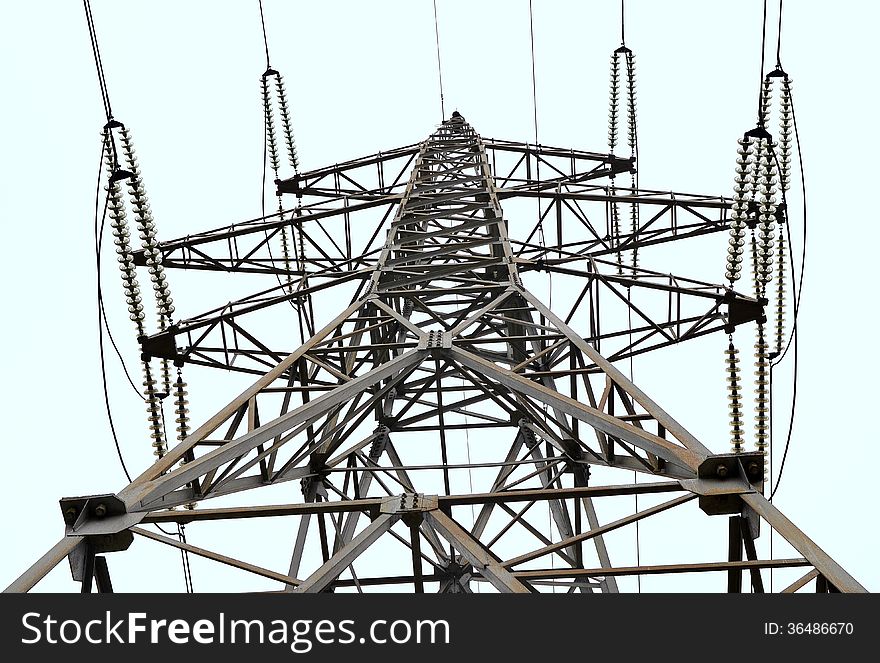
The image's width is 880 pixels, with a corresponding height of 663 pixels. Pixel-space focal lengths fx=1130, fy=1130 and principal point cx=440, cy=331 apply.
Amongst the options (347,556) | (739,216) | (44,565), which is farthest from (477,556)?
(739,216)

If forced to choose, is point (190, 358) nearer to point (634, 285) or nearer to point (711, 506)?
point (634, 285)

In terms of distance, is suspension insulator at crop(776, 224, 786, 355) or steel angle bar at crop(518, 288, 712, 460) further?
suspension insulator at crop(776, 224, 786, 355)

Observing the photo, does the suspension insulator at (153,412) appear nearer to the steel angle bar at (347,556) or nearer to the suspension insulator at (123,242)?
the suspension insulator at (123,242)

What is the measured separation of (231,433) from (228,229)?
22.6 ft

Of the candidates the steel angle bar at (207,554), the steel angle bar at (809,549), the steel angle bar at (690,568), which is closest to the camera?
the steel angle bar at (809,549)

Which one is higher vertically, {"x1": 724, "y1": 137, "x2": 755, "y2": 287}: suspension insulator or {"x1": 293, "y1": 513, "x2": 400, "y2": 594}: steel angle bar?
{"x1": 724, "y1": 137, "x2": 755, "y2": 287}: suspension insulator

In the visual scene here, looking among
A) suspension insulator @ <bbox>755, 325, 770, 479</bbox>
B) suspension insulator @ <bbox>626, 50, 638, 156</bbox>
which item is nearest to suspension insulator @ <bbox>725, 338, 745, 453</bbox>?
suspension insulator @ <bbox>755, 325, 770, 479</bbox>

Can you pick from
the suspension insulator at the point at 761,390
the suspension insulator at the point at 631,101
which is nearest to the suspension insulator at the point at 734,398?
the suspension insulator at the point at 761,390

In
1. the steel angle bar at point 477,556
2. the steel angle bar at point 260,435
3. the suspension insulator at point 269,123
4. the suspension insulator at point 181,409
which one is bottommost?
the steel angle bar at point 477,556

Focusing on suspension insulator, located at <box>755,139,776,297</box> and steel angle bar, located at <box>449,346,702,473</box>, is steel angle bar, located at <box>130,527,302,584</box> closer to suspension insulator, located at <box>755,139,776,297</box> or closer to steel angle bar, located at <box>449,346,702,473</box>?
steel angle bar, located at <box>449,346,702,473</box>

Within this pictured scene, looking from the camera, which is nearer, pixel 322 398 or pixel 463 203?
pixel 322 398
